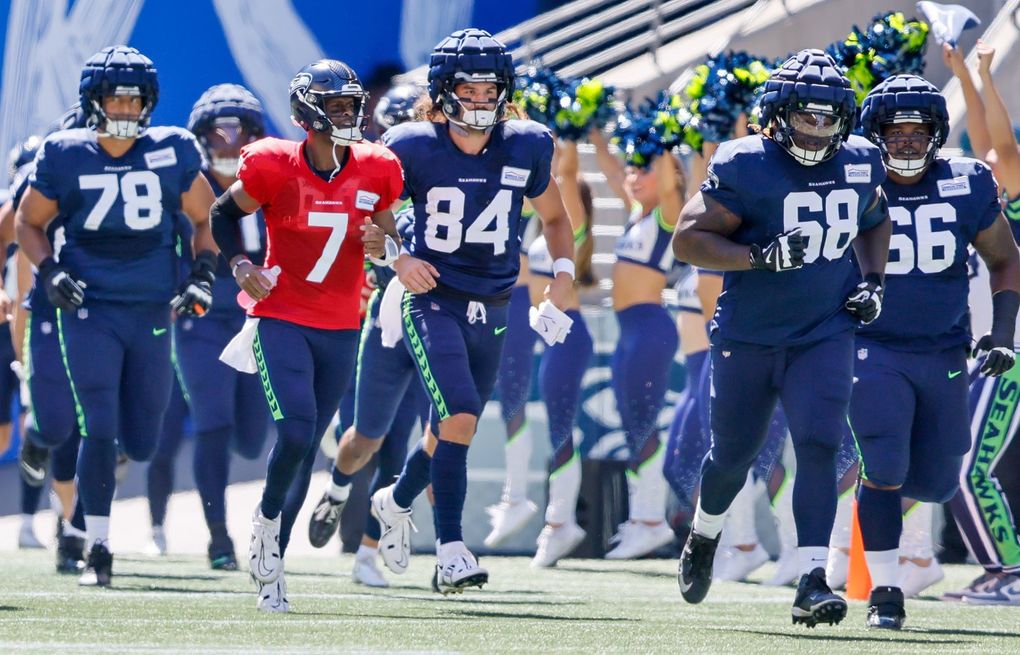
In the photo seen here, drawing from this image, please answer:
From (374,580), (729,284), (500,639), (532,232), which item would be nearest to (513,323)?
(532,232)

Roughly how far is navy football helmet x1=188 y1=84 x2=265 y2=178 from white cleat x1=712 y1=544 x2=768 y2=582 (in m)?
2.88

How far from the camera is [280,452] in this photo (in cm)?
714

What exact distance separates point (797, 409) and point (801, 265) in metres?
0.47

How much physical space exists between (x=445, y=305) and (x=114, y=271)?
161 cm

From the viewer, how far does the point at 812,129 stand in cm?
660

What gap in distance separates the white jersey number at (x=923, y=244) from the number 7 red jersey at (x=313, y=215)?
174 cm

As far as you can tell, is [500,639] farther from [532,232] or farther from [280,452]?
[532,232]

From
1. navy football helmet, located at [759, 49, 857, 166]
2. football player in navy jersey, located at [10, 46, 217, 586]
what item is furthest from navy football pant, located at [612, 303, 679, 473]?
navy football helmet, located at [759, 49, 857, 166]

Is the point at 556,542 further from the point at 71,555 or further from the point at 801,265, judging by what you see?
the point at 801,265

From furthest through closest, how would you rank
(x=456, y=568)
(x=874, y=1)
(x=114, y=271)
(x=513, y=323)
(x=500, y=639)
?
(x=874, y=1) → (x=513, y=323) → (x=114, y=271) → (x=456, y=568) → (x=500, y=639)

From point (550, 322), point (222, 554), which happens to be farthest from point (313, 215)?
point (222, 554)

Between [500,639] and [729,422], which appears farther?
[729,422]

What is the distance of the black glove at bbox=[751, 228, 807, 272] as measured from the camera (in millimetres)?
6379

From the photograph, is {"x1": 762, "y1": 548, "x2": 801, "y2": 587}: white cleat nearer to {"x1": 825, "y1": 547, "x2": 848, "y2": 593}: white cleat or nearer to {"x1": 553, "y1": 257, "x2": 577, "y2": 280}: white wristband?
{"x1": 825, "y1": 547, "x2": 848, "y2": 593}: white cleat
